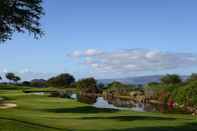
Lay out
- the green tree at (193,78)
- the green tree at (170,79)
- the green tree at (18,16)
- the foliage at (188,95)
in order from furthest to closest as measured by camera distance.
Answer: the green tree at (170,79), the green tree at (193,78), the foliage at (188,95), the green tree at (18,16)

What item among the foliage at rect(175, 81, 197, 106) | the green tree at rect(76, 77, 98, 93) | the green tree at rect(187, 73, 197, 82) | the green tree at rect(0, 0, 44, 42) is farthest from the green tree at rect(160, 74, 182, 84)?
the green tree at rect(0, 0, 44, 42)

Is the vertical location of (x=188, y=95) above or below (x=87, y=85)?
below

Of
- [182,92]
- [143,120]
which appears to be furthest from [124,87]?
[143,120]

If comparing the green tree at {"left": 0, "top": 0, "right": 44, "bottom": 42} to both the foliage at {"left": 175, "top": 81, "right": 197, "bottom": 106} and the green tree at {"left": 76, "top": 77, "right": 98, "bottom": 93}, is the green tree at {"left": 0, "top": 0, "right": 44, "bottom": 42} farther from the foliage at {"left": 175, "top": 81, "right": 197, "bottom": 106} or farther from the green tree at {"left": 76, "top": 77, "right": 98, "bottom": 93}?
the green tree at {"left": 76, "top": 77, "right": 98, "bottom": 93}

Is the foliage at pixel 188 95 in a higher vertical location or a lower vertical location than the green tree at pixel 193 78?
lower

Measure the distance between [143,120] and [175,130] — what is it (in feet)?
22.3

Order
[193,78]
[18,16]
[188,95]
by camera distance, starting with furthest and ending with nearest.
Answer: [193,78], [188,95], [18,16]

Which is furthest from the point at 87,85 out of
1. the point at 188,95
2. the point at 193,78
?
the point at 188,95

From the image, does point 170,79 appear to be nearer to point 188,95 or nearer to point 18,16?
point 188,95

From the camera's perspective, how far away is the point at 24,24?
36.8 meters

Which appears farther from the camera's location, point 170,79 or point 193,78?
point 170,79

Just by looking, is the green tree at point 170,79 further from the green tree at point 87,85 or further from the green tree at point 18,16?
the green tree at point 18,16

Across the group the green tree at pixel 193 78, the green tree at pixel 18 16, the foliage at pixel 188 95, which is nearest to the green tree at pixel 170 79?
the green tree at pixel 193 78

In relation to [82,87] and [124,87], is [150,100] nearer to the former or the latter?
[124,87]
